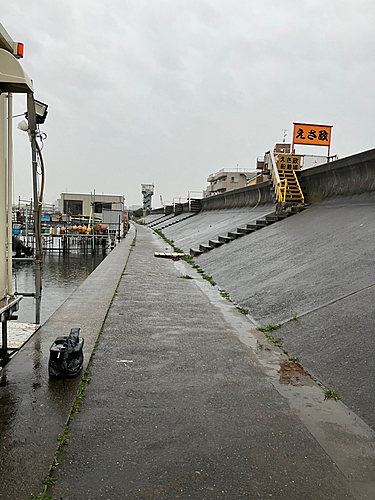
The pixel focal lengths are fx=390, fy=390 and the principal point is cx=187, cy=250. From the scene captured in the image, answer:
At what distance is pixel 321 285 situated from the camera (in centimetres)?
613

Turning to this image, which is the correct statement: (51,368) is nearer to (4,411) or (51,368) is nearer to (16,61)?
(4,411)

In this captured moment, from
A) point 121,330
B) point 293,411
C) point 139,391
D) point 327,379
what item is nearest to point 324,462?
point 293,411

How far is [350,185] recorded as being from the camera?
12109 millimetres

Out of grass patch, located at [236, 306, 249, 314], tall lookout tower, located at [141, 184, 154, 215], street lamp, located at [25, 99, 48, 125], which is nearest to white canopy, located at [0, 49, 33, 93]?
street lamp, located at [25, 99, 48, 125]

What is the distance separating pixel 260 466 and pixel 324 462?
17.0 inches

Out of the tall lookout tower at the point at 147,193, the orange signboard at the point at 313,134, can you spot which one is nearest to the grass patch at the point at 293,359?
the orange signboard at the point at 313,134

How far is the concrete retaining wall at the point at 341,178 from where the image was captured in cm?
1116

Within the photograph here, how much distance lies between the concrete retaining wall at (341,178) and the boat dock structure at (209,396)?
14.5 ft

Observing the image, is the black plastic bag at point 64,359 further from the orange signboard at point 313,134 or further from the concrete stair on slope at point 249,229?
the orange signboard at point 313,134

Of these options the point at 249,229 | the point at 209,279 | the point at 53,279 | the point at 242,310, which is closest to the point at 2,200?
the point at 242,310

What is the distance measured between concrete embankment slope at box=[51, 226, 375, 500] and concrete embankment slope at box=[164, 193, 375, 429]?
36 centimetres

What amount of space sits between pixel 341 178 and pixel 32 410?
1197cm

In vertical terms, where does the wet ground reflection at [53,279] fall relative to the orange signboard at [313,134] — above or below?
below

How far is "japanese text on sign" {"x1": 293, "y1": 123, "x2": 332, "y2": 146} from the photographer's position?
18.8 meters
